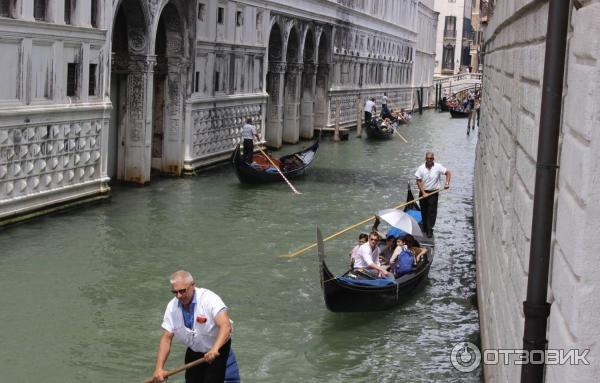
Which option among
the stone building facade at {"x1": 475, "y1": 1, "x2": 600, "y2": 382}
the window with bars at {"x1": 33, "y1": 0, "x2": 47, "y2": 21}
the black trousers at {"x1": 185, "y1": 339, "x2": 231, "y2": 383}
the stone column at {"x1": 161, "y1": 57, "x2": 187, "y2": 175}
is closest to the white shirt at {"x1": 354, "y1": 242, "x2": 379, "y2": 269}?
the black trousers at {"x1": 185, "y1": 339, "x2": 231, "y2": 383}

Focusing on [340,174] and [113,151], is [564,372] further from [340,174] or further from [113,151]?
[340,174]

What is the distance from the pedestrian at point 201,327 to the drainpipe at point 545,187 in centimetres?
217

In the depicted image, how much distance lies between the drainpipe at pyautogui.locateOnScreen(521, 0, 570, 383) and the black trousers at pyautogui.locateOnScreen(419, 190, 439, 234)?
897 cm

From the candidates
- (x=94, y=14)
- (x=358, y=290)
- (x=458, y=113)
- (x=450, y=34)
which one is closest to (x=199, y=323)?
(x=358, y=290)

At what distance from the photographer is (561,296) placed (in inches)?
109

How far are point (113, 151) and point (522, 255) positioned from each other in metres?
12.3

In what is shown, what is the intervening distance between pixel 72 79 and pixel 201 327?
841 centimetres

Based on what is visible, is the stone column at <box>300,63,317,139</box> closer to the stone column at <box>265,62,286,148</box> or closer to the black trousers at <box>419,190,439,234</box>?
the stone column at <box>265,62,286,148</box>

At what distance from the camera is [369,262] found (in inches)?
352

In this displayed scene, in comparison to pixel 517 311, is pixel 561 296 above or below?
above

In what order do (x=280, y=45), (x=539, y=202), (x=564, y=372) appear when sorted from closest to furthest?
(x=564, y=372)
(x=539, y=202)
(x=280, y=45)

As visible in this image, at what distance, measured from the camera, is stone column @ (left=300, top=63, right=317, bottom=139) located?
27.1 metres

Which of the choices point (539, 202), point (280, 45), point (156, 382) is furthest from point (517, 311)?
point (280, 45)

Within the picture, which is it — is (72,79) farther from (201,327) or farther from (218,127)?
(201,327)
